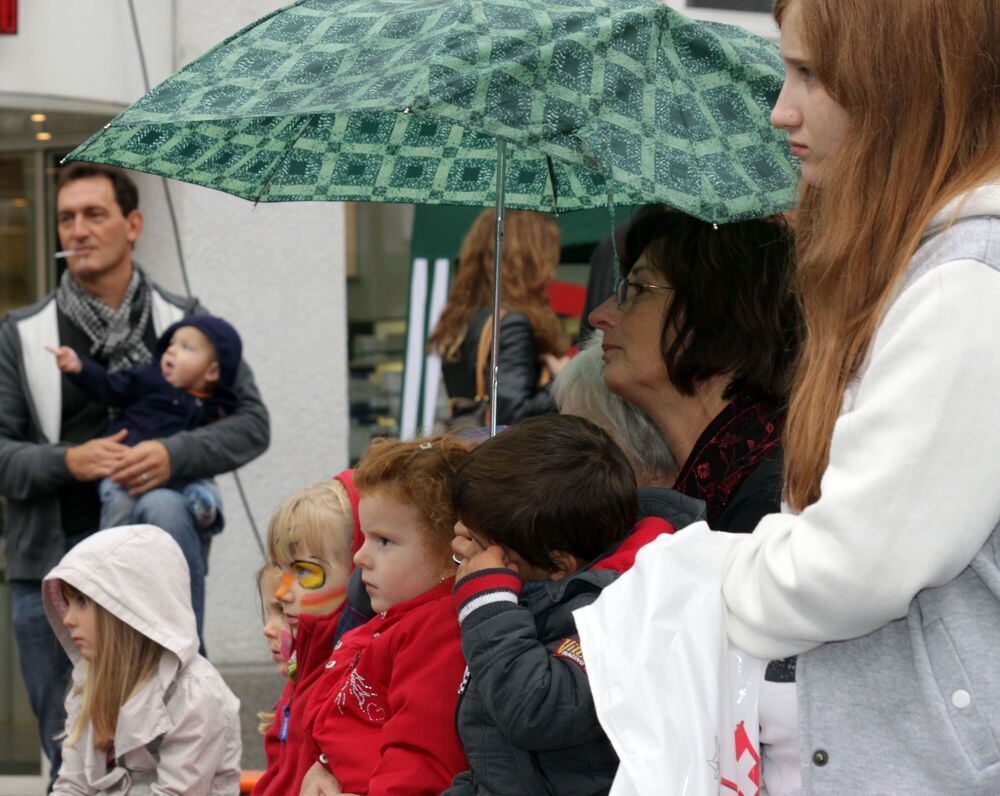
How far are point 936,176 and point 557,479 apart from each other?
96 centimetres

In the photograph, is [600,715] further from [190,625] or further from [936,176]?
[190,625]

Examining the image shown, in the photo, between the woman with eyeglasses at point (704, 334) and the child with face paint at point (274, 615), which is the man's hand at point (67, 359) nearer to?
the child with face paint at point (274, 615)

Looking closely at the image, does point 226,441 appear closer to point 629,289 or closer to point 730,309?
point 629,289

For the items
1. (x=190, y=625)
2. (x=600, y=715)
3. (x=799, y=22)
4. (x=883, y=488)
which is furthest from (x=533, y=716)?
(x=190, y=625)

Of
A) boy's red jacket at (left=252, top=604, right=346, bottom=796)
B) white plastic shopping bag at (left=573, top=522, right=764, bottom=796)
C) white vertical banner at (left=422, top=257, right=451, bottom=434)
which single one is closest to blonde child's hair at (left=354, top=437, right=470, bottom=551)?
boy's red jacket at (left=252, top=604, right=346, bottom=796)

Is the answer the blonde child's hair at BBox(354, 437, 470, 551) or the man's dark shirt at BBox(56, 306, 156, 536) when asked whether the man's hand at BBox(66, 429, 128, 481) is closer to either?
the man's dark shirt at BBox(56, 306, 156, 536)

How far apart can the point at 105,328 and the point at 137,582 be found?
151 cm

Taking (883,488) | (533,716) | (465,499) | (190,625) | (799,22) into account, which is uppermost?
(799,22)

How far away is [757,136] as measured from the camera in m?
3.29

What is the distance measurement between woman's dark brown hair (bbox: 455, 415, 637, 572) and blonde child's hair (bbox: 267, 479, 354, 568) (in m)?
0.93

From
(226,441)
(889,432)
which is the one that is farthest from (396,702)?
(226,441)

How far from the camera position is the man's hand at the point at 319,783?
11.1 ft

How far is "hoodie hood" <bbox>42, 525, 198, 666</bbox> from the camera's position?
4.46 m

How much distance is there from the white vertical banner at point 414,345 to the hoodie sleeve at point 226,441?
1.61m
